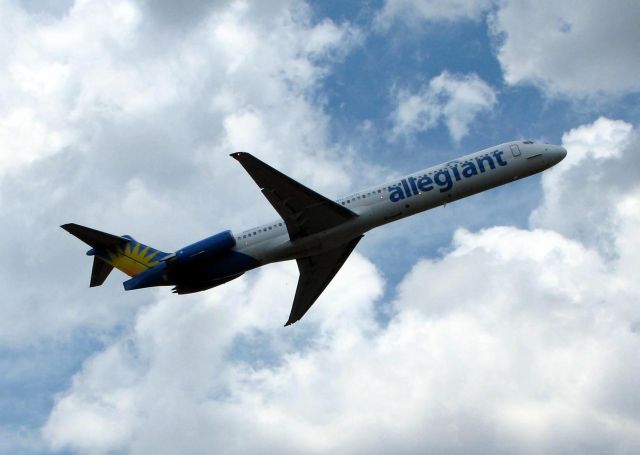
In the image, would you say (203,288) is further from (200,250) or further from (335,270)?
(335,270)

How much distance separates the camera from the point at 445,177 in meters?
46.8

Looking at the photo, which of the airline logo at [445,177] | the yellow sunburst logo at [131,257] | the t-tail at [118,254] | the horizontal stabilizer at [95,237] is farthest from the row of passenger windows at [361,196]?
the horizontal stabilizer at [95,237]

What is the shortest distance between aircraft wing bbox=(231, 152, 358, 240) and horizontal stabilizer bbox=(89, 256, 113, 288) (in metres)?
12.7

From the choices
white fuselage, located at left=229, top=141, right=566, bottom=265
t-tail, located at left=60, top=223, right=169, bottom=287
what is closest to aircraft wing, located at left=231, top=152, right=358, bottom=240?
white fuselage, located at left=229, top=141, right=566, bottom=265

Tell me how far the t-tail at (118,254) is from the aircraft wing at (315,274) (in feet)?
35.1

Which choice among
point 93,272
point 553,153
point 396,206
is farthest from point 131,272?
point 553,153

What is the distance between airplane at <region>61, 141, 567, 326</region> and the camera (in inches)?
1777

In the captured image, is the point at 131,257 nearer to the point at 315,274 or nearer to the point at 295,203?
the point at 295,203

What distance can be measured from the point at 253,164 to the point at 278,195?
2.91 metres

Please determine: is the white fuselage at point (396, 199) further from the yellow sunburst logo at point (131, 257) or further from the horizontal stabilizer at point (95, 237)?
the horizontal stabilizer at point (95, 237)

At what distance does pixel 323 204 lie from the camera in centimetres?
4450

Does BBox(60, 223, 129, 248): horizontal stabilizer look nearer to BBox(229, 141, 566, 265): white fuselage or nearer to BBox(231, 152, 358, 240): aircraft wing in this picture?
BBox(229, 141, 566, 265): white fuselage

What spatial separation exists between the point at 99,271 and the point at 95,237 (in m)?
2.57

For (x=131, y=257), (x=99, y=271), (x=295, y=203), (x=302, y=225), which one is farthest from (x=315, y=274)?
(x=99, y=271)
